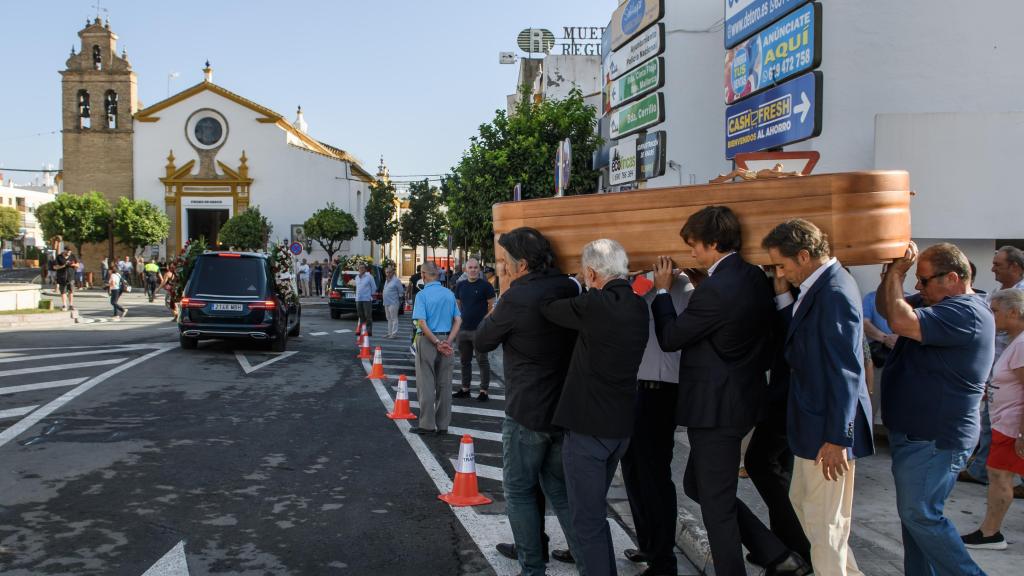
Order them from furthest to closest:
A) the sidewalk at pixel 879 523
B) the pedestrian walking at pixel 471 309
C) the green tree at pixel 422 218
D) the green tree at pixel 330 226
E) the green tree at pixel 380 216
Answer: the green tree at pixel 422 218 → the green tree at pixel 380 216 → the green tree at pixel 330 226 → the pedestrian walking at pixel 471 309 → the sidewalk at pixel 879 523

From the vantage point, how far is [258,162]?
51.4 metres

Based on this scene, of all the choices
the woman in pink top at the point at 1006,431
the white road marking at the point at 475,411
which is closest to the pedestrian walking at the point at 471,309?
the white road marking at the point at 475,411

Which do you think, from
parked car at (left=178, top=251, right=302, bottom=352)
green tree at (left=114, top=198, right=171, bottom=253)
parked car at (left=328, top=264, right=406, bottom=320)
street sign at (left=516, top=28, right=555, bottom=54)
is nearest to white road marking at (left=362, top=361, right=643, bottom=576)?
parked car at (left=178, top=251, right=302, bottom=352)

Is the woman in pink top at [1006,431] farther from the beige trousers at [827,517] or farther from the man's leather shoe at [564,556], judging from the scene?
the man's leather shoe at [564,556]

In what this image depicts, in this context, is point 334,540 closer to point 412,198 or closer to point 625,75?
point 625,75

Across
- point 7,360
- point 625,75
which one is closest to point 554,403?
point 7,360

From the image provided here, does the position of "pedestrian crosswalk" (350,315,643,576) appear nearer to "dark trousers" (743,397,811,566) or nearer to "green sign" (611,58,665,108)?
"dark trousers" (743,397,811,566)

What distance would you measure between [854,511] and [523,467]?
2.81m

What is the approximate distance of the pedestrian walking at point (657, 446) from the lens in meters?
4.34

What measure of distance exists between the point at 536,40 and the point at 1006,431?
41218 millimetres

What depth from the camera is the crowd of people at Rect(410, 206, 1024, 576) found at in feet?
11.5

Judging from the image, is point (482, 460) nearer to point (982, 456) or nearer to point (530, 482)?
point (530, 482)

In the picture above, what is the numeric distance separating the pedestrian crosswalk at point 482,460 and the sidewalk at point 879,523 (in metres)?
0.40

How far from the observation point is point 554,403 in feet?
13.0
